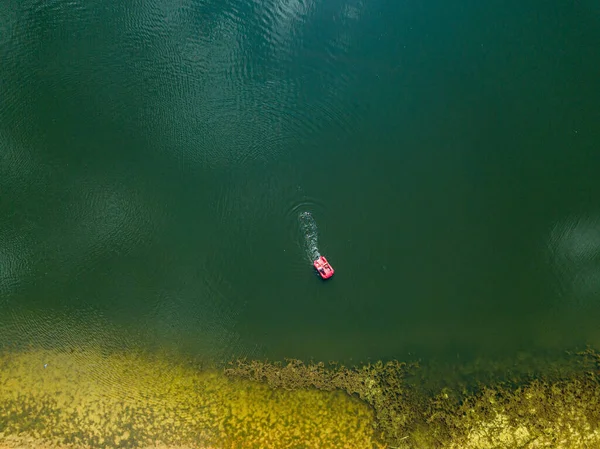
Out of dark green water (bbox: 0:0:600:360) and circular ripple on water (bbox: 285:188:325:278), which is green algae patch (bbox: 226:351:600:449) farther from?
circular ripple on water (bbox: 285:188:325:278)

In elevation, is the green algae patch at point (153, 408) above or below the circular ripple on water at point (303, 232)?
below

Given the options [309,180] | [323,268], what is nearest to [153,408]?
[323,268]

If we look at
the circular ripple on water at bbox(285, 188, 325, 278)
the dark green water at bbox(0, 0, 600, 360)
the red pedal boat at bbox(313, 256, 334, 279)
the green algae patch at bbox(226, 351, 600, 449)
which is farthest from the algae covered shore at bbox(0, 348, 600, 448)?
the circular ripple on water at bbox(285, 188, 325, 278)

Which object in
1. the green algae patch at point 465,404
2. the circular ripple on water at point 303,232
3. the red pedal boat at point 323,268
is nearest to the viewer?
the green algae patch at point 465,404

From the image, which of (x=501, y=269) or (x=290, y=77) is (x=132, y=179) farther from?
(x=501, y=269)

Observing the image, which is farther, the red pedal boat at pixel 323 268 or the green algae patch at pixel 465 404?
the red pedal boat at pixel 323 268

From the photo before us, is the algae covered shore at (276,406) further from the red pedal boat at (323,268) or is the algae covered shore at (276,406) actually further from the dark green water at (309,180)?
the red pedal boat at (323,268)

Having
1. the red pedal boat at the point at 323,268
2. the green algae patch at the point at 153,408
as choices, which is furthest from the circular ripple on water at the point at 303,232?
the green algae patch at the point at 153,408
